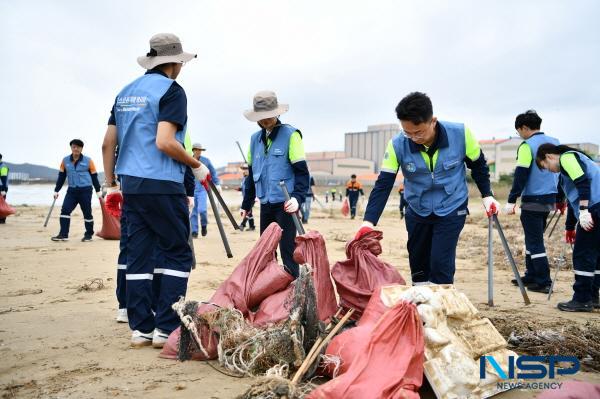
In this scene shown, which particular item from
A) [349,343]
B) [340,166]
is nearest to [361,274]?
[349,343]

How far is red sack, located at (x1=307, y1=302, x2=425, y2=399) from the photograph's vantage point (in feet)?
7.13

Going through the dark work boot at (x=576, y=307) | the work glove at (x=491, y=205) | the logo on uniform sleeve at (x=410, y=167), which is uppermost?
the logo on uniform sleeve at (x=410, y=167)

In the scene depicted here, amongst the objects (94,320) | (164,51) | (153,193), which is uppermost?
(164,51)

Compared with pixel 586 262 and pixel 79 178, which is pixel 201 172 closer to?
pixel 586 262

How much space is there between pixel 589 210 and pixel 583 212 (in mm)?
59

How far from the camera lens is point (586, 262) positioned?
4.64 meters

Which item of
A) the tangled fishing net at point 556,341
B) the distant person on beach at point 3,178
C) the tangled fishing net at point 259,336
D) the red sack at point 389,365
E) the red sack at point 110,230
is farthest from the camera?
the distant person on beach at point 3,178

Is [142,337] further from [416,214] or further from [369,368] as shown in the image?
[416,214]

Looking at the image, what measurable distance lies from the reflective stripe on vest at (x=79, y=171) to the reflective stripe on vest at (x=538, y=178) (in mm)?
7663

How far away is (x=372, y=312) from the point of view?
288 cm

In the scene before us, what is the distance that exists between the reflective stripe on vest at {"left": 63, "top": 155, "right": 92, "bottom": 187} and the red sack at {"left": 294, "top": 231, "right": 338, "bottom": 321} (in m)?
7.44

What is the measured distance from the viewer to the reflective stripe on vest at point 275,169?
4.49 metres

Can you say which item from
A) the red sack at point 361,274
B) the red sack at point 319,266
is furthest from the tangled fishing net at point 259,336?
the red sack at point 361,274

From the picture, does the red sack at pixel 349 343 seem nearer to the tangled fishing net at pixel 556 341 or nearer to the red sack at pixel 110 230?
the tangled fishing net at pixel 556 341
